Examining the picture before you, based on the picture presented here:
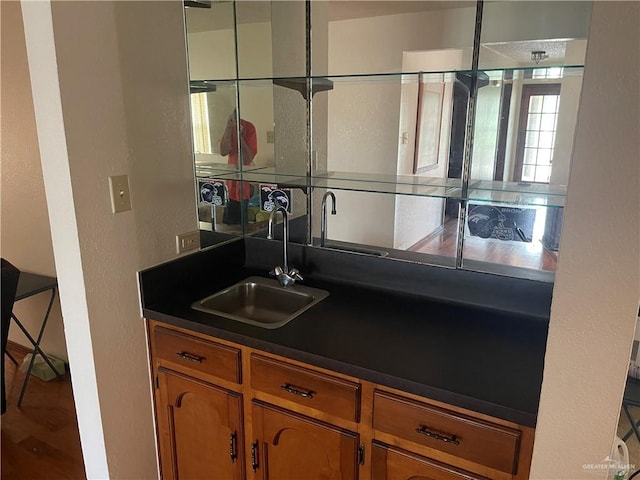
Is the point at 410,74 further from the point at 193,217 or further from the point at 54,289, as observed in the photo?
the point at 54,289

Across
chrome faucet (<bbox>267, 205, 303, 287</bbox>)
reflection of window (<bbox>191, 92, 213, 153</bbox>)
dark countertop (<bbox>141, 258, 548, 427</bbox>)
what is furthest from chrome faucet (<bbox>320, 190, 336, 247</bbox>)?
reflection of window (<bbox>191, 92, 213, 153</bbox>)

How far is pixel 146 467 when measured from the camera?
1854 mm

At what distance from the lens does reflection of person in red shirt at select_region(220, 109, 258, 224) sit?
219cm

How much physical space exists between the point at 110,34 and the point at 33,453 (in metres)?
1.98

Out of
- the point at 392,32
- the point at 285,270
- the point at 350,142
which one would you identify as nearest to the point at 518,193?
the point at 285,270

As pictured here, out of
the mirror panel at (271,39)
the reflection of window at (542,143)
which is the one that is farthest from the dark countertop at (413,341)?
the mirror panel at (271,39)

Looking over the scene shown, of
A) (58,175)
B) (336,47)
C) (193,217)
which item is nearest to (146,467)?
(193,217)

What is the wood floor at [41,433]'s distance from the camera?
216cm

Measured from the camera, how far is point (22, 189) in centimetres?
279

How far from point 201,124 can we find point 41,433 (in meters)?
1.77

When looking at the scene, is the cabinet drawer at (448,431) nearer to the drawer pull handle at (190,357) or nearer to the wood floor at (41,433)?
the drawer pull handle at (190,357)

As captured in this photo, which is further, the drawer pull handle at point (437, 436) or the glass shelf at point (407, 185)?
the glass shelf at point (407, 185)

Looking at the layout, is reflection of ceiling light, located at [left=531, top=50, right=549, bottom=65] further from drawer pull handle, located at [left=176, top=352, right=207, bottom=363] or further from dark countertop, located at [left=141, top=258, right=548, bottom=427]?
drawer pull handle, located at [left=176, top=352, right=207, bottom=363]

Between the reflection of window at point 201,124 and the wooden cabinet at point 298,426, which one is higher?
the reflection of window at point 201,124
